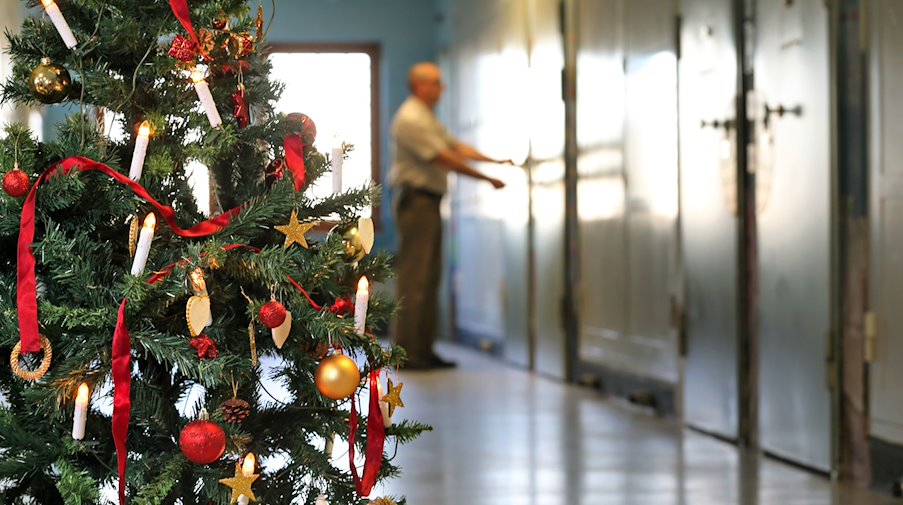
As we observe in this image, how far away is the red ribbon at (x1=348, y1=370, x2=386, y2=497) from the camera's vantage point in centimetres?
219

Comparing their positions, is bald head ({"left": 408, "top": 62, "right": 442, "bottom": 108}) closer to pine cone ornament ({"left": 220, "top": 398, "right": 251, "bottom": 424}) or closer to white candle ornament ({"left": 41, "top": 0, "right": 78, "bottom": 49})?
white candle ornament ({"left": 41, "top": 0, "right": 78, "bottom": 49})

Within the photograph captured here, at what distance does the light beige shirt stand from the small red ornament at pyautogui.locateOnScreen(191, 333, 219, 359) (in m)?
4.59

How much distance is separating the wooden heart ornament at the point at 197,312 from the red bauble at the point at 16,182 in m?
0.31

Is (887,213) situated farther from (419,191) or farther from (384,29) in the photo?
(384,29)

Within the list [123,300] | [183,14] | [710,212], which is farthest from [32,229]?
[710,212]

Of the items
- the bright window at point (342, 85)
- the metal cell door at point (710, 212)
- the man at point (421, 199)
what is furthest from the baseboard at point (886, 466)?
the bright window at point (342, 85)

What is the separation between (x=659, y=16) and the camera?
195 inches

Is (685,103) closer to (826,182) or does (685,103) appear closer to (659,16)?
(659,16)

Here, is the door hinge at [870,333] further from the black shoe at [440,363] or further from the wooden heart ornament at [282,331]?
the black shoe at [440,363]

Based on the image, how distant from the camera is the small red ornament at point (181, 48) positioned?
83.0 inches

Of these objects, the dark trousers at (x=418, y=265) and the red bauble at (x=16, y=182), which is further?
the dark trousers at (x=418, y=265)

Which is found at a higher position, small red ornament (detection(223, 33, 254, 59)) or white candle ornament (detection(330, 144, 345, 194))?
small red ornament (detection(223, 33, 254, 59))

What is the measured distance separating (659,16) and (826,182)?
151 cm

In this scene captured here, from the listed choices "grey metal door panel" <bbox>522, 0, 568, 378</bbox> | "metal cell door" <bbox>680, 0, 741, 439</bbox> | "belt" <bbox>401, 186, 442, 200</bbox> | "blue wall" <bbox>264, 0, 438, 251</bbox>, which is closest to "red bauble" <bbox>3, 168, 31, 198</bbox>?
"metal cell door" <bbox>680, 0, 741, 439</bbox>
